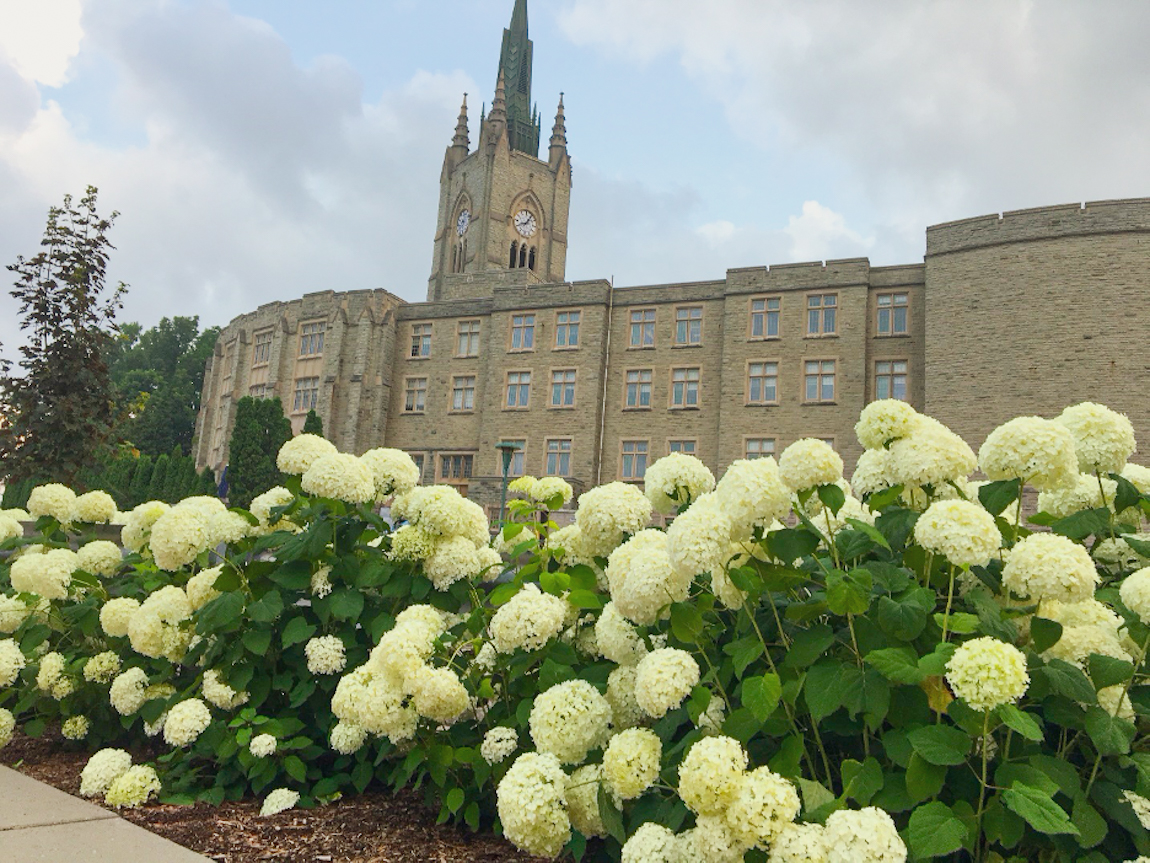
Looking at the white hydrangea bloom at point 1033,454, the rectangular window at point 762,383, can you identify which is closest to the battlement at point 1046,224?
the rectangular window at point 762,383

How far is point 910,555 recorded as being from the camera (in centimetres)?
264

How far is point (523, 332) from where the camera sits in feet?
117

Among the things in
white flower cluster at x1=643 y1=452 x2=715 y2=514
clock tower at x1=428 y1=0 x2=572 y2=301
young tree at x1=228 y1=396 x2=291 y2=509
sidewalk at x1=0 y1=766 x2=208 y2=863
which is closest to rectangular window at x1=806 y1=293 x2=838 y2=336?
young tree at x1=228 y1=396 x2=291 y2=509

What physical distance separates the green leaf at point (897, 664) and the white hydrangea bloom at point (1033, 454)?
32.6 inches

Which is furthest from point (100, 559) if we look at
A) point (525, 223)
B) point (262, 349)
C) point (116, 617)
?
point (525, 223)

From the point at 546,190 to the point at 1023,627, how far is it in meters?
61.7

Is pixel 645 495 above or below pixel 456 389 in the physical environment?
below

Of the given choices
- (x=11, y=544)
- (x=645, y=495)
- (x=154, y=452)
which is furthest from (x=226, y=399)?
(x=645, y=495)

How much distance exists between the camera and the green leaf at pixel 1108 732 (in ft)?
7.18

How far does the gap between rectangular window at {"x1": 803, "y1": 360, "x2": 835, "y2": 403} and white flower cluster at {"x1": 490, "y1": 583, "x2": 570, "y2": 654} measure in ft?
93.4

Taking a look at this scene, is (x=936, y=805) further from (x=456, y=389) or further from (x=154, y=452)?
(x=154, y=452)

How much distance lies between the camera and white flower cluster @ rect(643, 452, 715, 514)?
10.8 ft

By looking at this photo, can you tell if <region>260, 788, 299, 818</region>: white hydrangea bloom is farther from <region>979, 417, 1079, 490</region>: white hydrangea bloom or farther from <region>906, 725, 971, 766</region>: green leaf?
<region>979, 417, 1079, 490</region>: white hydrangea bloom

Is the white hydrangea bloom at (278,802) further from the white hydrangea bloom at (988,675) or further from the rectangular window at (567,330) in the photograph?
the rectangular window at (567,330)
